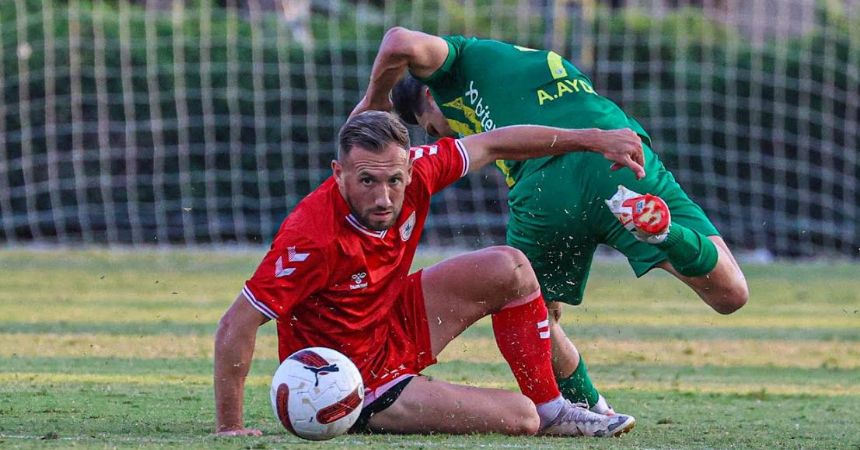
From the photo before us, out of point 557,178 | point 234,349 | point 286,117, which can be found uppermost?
point 557,178

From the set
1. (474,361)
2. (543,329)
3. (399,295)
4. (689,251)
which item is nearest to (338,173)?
(399,295)

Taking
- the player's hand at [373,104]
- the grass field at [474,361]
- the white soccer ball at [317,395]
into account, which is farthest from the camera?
the player's hand at [373,104]

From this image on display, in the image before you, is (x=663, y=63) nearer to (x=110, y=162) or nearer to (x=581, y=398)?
(x=110, y=162)

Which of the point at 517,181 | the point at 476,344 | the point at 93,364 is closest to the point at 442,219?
the point at 476,344

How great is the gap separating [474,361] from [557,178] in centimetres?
277

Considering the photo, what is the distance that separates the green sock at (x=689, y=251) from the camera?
19.4 ft

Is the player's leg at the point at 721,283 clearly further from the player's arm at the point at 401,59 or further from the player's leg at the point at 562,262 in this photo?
the player's arm at the point at 401,59

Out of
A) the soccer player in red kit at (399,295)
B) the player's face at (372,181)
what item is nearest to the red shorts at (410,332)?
the soccer player in red kit at (399,295)

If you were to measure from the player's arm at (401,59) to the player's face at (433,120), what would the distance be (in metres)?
0.32

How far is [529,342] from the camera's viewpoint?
595 centimetres

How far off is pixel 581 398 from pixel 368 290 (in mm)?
1241

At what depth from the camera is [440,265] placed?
20.0 feet

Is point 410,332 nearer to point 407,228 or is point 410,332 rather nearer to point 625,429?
point 407,228

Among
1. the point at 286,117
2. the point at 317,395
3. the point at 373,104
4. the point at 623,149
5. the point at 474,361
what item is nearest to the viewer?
the point at 317,395
